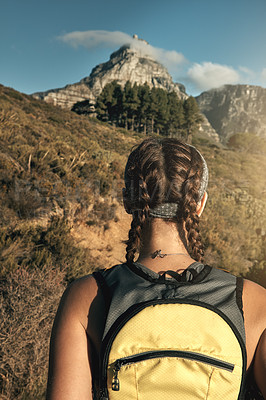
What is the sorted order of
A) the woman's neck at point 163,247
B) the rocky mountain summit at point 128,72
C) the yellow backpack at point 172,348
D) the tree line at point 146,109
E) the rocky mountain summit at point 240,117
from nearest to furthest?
1. the yellow backpack at point 172,348
2. the woman's neck at point 163,247
3. the tree line at point 146,109
4. the rocky mountain summit at point 128,72
5. the rocky mountain summit at point 240,117

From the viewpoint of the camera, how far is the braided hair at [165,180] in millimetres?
1236

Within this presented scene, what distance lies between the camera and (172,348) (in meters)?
0.92

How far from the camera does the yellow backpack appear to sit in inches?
35.3

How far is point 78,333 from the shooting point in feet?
3.38

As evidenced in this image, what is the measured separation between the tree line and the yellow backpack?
162 ft

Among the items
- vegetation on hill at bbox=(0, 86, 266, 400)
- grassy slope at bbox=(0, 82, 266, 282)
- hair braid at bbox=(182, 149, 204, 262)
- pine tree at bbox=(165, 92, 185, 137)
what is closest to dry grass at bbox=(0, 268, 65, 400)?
vegetation on hill at bbox=(0, 86, 266, 400)

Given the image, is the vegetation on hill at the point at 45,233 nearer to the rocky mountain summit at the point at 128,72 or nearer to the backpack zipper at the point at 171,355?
the backpack zipper at the point at 171,355

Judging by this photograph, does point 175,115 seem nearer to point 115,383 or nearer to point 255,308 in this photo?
point 255,308

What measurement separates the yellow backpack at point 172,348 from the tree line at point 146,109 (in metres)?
49.4

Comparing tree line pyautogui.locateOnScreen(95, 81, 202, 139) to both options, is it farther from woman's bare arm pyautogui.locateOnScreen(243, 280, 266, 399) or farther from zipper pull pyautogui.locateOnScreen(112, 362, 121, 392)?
zipper pull pyautogui.locateOnScreen(112, 362, 121, 392)

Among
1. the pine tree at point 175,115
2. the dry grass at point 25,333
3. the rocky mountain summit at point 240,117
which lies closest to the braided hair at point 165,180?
the dry grass at point 25,333

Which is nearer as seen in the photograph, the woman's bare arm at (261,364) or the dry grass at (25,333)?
the woman's bare arm at (261,364)

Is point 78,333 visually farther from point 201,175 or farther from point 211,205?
point 211,205

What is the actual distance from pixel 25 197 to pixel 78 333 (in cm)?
638
